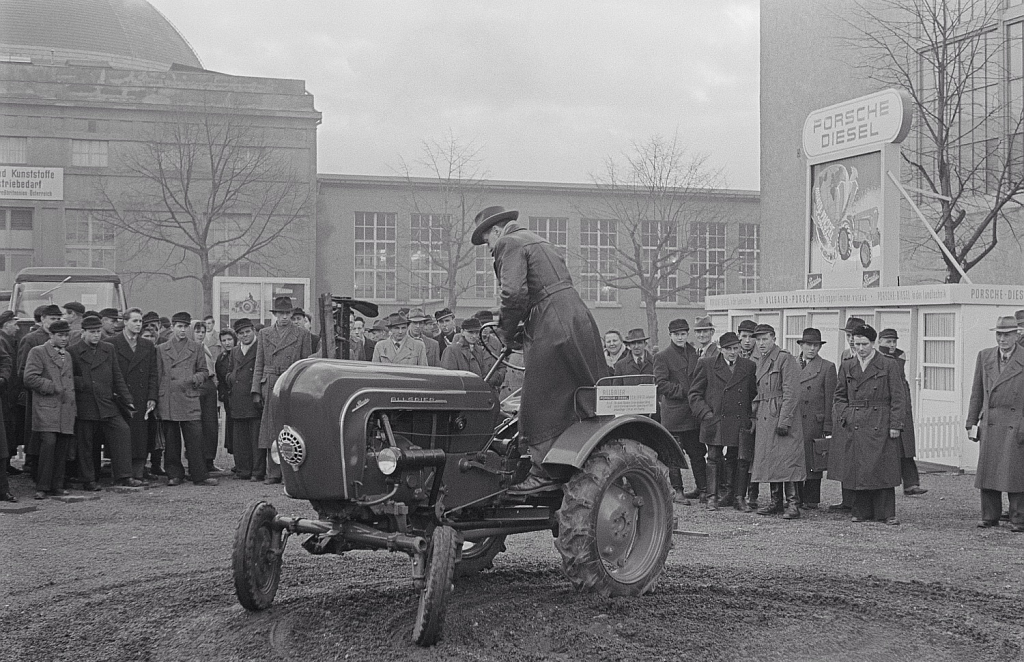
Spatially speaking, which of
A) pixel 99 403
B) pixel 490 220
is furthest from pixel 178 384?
pixel 490 220

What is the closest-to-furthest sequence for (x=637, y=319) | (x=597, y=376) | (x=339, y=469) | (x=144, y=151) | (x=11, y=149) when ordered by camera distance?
1. (x=339, y=469)
2. (x=597, y=376)
3. (x=144, y=151)
4. (x=11, y=149)
5. (x=637, y=319)

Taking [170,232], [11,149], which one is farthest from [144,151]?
[11,149]

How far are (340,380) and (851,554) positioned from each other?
455cm

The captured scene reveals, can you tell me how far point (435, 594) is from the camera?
17.0 feet

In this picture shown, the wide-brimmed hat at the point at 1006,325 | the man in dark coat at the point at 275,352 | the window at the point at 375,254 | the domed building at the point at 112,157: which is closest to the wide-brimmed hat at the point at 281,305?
the man in dark coat at the point at 275,352

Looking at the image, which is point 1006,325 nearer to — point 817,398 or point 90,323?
point 817,398

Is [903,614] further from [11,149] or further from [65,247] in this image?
[11,149]

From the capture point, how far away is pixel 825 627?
5793 millimetres

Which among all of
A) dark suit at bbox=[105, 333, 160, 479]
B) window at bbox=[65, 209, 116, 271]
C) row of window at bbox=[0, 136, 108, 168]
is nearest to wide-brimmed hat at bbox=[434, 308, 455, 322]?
dark suit at bbox=[105, 333, 160, 479]

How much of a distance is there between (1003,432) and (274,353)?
7.41 meters

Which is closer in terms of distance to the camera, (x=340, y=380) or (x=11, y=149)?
(x=340, y=380)

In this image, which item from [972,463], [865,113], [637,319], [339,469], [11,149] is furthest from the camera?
[637,319]

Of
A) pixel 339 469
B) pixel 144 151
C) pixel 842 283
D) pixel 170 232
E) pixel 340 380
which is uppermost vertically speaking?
pixel 144 151

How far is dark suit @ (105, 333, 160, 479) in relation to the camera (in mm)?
11938
